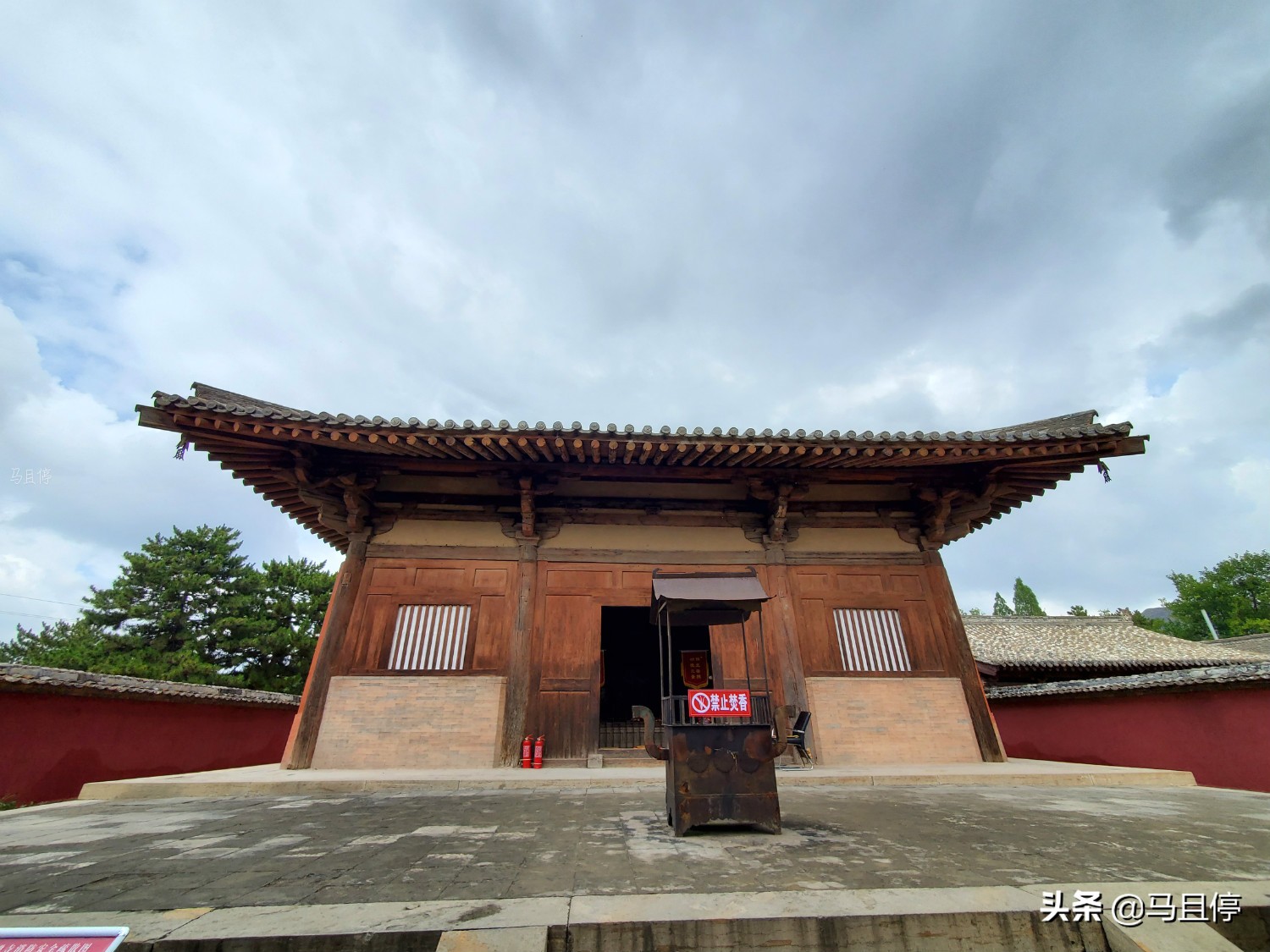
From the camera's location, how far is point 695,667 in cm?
1073

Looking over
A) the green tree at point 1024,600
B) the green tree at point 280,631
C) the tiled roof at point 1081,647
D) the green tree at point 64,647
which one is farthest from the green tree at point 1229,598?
the green tree at point 64,647

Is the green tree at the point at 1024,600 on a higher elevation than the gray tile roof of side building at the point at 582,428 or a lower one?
higher

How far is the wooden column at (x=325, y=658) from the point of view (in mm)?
7340

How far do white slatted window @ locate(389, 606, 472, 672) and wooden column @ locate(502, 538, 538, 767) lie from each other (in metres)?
0.74

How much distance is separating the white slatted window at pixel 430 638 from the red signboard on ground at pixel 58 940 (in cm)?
643

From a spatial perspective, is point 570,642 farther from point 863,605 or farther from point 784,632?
point 863,605

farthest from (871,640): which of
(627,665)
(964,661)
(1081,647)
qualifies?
(1081,647)

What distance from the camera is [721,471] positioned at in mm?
8594

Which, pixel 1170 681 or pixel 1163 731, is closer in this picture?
pixel 1170 681

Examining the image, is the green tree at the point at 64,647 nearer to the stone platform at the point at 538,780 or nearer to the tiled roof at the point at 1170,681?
the stone platform at the point at 538,780

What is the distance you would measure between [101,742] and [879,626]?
15.3 metres

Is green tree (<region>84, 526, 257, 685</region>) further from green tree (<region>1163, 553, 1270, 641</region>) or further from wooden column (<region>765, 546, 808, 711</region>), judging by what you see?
green tree (<region>1163, 553, 1270, 641</region>)

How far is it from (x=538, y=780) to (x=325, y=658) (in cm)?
377

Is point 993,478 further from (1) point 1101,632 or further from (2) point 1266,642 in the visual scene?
(2) point 1266,642
